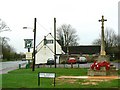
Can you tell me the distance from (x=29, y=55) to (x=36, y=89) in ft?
91.5

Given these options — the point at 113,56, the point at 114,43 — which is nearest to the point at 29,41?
the point at 113,56

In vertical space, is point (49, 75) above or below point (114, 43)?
below

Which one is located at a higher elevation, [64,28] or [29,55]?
[64,28]

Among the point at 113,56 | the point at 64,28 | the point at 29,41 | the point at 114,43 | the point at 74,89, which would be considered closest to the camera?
the point at 74,89

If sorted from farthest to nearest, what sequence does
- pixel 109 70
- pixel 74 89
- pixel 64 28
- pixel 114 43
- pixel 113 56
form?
pixel 64 28
pixel 114 43
pixel 113 56
pixel 109 70
pixel 74 89

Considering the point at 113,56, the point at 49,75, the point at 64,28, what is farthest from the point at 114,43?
the point at 49,75

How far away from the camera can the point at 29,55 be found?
46.0m

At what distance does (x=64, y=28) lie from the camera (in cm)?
11719

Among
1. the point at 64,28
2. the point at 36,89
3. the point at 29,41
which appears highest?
the point at 64,28

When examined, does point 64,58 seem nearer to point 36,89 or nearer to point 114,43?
point 114,43

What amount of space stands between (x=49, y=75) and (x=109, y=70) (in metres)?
13.1

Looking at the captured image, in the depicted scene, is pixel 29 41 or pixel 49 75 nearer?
pixel 49 75

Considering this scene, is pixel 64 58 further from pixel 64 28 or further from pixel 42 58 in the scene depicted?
pixel 64 28

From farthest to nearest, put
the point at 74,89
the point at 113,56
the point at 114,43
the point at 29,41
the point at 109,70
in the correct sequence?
the point at 114,43
the point at 113,56
the point at 29,41
the point at 109,70
the point at 74,89
